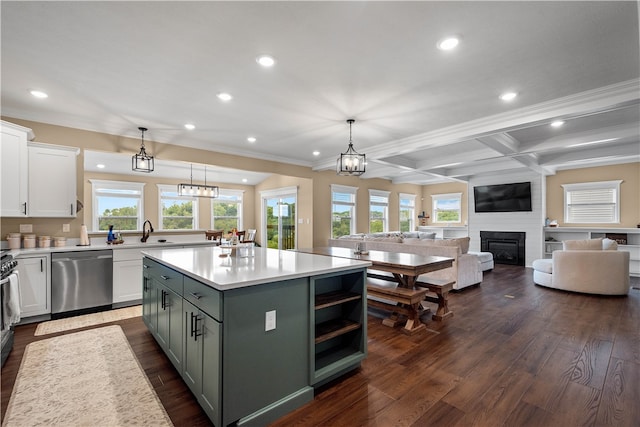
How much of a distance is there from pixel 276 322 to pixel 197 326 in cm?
53

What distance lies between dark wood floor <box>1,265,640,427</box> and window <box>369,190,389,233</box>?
5636mm

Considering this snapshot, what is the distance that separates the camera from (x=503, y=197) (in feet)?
27.0

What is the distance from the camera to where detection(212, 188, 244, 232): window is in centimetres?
951

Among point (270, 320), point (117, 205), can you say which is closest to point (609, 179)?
point (270, 320)

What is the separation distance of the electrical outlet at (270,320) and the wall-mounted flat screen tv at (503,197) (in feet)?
27.4

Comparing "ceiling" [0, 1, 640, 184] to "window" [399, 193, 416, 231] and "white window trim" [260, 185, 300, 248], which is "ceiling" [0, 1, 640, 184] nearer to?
"white window trim" [260, 185, 300, 248]

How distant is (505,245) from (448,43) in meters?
7.64

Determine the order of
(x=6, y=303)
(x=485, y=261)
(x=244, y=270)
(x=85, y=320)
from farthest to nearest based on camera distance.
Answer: (x=485, y=261) → (x=85, y=320) → (x=6, y=303) → (x=244, y=270)

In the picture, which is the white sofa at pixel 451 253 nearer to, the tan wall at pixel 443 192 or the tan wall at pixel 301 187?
the tan wall at pixel 301 187

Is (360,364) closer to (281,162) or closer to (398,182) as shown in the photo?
(281,162)

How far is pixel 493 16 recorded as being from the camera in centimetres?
202

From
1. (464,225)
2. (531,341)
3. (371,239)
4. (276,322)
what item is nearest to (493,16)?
(276,322)

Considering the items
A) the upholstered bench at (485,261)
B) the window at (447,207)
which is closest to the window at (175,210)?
the upholstered bench at (485,261)

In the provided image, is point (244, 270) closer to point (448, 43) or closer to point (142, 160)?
point (448, 43)
